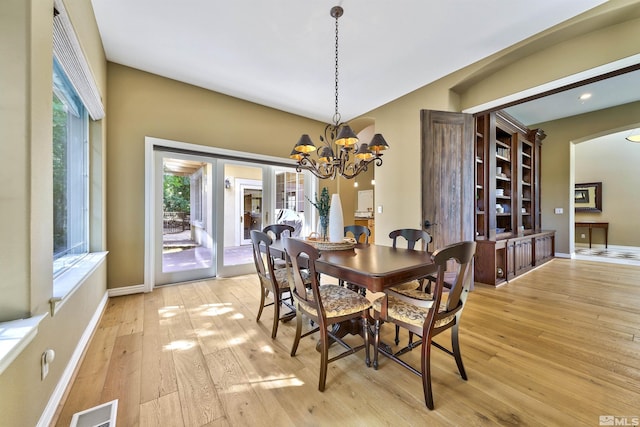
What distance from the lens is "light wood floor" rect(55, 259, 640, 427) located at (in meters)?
1.40

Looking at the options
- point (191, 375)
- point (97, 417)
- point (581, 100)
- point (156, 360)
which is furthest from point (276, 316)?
point (581, 100)

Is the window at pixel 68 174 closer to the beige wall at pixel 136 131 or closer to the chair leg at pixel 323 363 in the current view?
the beige wall at pixel 136 131

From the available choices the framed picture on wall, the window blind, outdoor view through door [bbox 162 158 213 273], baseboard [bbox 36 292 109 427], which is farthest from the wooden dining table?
the framed picture on wall

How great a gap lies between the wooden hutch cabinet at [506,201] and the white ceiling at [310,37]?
1.43 metres

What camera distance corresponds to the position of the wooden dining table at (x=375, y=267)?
1.51 meters

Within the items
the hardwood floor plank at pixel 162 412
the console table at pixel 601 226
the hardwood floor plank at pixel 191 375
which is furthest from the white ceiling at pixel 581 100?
the hardwood floor plank at pixel 162 412

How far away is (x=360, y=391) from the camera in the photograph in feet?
5.20

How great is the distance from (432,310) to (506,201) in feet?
15.5

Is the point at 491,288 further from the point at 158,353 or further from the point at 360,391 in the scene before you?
the point at 158,353

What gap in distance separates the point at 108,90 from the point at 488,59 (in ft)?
16.1

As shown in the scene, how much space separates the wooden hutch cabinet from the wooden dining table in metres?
2.46

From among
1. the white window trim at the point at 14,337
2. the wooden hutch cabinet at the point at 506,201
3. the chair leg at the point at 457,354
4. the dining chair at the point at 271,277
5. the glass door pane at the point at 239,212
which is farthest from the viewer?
the glass door pane at the point at 239,212

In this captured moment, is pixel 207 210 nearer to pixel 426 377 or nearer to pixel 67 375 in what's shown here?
pixel 67 375

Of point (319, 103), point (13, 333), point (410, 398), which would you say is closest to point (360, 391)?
point (410, 398)
